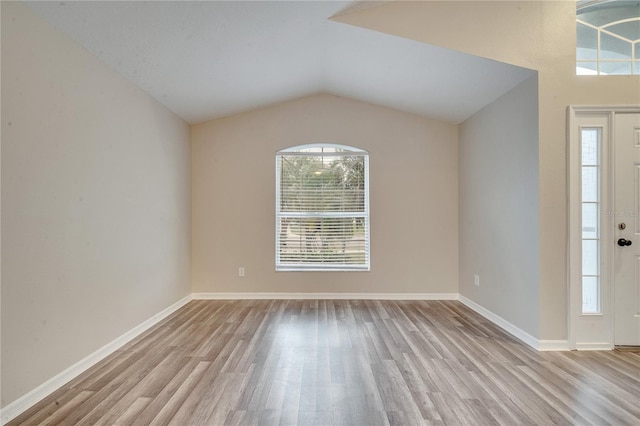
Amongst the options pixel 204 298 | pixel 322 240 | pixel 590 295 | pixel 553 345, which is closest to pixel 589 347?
pixel 553 345

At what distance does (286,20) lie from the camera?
2723mm

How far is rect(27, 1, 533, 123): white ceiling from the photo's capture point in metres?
2.38

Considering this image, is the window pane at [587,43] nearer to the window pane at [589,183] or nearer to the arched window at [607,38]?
the arched window at [607,38]

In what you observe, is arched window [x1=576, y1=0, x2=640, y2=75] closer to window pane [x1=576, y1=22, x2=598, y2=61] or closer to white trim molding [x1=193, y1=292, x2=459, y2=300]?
window pane [x1=576, y1=22, x2=598, y2=61]

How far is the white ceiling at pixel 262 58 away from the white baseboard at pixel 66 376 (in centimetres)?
247

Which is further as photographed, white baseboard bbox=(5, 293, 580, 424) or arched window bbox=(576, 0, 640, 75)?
arched window bbox=(576, 0, 640, 75)

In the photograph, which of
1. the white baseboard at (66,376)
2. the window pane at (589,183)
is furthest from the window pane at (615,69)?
the white baseboard at (66,376)

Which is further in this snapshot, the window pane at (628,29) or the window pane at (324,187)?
the window pane at (324,187)

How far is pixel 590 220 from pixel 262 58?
11.5 ft

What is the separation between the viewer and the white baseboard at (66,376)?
73.2 inches

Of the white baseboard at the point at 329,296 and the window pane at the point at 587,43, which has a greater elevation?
the window pane at the point at 587,43

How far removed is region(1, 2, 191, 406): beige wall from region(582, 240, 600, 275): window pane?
4.28m

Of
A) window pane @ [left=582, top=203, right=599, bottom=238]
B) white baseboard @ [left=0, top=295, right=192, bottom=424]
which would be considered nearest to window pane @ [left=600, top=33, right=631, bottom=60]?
window pane @ [left=582, top=203, right=599, bottom=238]

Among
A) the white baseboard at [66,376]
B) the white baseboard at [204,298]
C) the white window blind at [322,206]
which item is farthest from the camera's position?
the white window blind at [322,206]
